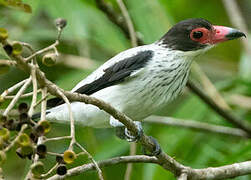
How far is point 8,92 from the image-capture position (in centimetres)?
202

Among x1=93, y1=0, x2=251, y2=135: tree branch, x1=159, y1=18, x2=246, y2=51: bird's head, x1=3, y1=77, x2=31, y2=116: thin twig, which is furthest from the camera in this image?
x1=93, y1=0, x2=251, y2=135: tree branch

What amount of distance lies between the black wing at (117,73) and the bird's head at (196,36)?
263 mm

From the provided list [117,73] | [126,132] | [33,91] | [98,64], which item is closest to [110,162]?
[126,132]

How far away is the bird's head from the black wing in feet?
0.86

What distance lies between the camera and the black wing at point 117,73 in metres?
3.79

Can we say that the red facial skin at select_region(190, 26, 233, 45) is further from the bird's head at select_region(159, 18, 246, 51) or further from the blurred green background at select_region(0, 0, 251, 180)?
the blurred green background at select_region(0, 0, 251, 180)

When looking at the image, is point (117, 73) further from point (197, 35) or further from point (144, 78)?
point (197, 35)

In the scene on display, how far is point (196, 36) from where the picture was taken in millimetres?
4098

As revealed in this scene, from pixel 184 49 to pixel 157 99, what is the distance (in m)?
0.54

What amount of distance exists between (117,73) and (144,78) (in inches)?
8.9

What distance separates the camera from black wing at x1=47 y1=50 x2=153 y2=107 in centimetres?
379

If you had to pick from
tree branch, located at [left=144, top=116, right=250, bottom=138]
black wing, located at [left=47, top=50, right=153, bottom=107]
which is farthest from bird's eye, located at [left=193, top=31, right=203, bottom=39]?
tree branch, located at [left=144, top=116, right=250, bottom=138]

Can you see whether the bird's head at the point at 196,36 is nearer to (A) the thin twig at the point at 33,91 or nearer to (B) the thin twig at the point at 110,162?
(B) the thin twig at the point at 110,162

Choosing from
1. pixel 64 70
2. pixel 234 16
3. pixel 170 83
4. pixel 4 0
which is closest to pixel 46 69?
pixel 64 70
